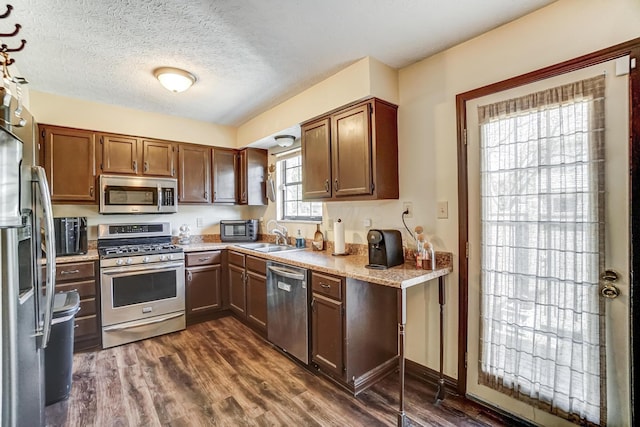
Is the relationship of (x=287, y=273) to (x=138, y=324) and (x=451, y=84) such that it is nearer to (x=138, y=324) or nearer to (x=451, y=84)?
(x=138, y=324)

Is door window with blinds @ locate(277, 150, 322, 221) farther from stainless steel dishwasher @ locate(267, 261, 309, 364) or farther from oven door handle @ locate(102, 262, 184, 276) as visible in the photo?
oven door handle @ locate(102, 262, 184, 276)

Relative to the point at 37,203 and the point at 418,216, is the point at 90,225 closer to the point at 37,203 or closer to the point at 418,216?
the point at 37,203

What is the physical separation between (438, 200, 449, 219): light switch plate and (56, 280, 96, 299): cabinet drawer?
3224 mm

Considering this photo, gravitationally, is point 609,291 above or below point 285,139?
below

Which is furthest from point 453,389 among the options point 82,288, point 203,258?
point 82,288

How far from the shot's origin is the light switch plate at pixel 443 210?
2.17 metres

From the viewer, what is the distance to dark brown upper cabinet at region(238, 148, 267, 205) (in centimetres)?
400

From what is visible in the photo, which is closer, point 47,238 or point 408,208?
point 47,238

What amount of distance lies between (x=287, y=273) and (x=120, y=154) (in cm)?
241


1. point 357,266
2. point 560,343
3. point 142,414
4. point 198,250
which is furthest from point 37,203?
point 560,343

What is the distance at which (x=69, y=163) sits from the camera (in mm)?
3010

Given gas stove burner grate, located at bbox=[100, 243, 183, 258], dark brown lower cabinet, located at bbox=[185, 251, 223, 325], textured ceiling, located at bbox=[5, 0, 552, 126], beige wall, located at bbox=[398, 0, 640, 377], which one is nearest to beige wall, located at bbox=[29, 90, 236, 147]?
textured ceiling, located at bbox=[5, 0, 552, 126]

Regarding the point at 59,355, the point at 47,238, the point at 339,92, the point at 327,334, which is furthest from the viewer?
the point at 339,92

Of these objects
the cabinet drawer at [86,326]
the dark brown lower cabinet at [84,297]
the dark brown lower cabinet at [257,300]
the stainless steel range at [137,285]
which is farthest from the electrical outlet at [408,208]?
the cabinet drawer at [86,326]
